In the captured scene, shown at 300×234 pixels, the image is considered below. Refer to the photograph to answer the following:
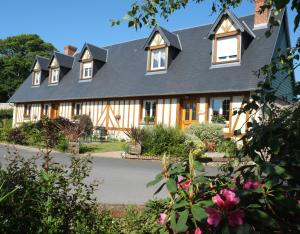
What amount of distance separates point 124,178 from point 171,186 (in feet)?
22.8

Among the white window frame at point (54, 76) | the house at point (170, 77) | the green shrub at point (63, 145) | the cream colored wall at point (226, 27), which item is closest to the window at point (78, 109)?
the house at point (170, 77)

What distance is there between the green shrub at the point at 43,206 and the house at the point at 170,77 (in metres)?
13.4

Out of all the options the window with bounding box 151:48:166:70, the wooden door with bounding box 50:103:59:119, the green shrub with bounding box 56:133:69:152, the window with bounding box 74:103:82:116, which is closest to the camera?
the green shrub with bounding box 56:133:69:152

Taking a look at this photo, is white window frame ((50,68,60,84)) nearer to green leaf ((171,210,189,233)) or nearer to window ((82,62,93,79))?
window ((82,62,93,79))

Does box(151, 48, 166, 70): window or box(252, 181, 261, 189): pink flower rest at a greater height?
box(151, 48, 166, 70): window

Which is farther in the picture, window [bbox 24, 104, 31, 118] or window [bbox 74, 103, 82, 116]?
window [bbox 24, 104, 31, 118]

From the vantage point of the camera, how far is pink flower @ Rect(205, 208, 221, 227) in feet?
5.70

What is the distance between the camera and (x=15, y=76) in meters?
53.9

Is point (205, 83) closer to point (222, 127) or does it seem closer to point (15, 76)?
point (222, 127)

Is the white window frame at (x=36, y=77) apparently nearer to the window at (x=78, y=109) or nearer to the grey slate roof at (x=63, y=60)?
the grey slate roof at (x=63, y=60)

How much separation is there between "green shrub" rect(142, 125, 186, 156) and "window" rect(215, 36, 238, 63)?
6500 millimetres

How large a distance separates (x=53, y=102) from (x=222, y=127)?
15271 mm

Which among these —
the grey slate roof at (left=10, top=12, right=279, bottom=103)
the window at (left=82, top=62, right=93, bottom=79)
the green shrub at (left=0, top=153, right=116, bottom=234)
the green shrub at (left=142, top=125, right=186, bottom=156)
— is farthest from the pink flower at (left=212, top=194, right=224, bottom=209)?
the window at (left=82, top=62, right=93, bottom=79)

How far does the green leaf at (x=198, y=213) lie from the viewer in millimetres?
1770
